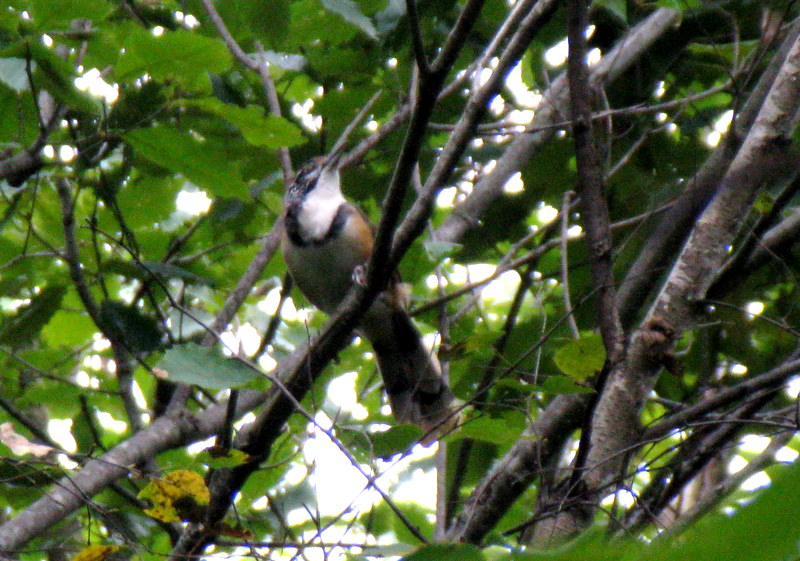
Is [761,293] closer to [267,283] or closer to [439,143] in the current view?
[439,143]

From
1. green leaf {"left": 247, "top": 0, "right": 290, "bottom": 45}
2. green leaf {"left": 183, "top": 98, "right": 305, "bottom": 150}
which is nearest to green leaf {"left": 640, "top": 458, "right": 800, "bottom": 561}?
green leaf {"left": 183, "top": 98, "right": 305, "bottom": 150}

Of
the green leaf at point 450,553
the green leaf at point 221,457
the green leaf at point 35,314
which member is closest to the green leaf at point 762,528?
the green leaf at point 450,553

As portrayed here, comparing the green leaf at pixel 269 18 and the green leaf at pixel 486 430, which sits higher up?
the green leaf at pixel 269 18

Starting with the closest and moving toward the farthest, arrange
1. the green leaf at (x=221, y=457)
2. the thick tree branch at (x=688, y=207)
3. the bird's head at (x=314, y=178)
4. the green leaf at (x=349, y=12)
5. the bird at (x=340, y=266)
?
the green leaf at (x=221, y=457)
the green leaf at (x=349, y=12)
the thick tree branch at (x=688, y=207)
the bird at (x=340, y=266)
the bird's head at (x=314, y=178)

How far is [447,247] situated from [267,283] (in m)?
3.55

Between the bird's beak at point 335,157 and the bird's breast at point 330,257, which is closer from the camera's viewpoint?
the bird's beak at point 335,157

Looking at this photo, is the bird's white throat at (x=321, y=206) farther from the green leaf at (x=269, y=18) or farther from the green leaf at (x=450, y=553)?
the green leaf at (x=450, y=553)

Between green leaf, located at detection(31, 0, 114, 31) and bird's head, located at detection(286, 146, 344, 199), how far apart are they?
2.13 metres

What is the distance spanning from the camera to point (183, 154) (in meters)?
2.92

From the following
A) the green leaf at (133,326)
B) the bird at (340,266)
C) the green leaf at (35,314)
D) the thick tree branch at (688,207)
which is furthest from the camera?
the bird at (340,266)

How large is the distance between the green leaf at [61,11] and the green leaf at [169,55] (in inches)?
5.0

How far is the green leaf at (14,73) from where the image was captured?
2918 millimetres

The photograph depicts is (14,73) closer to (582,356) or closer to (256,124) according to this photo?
(256,124)

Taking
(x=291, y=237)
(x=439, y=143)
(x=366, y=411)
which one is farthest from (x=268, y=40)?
(x=366, y=411)
